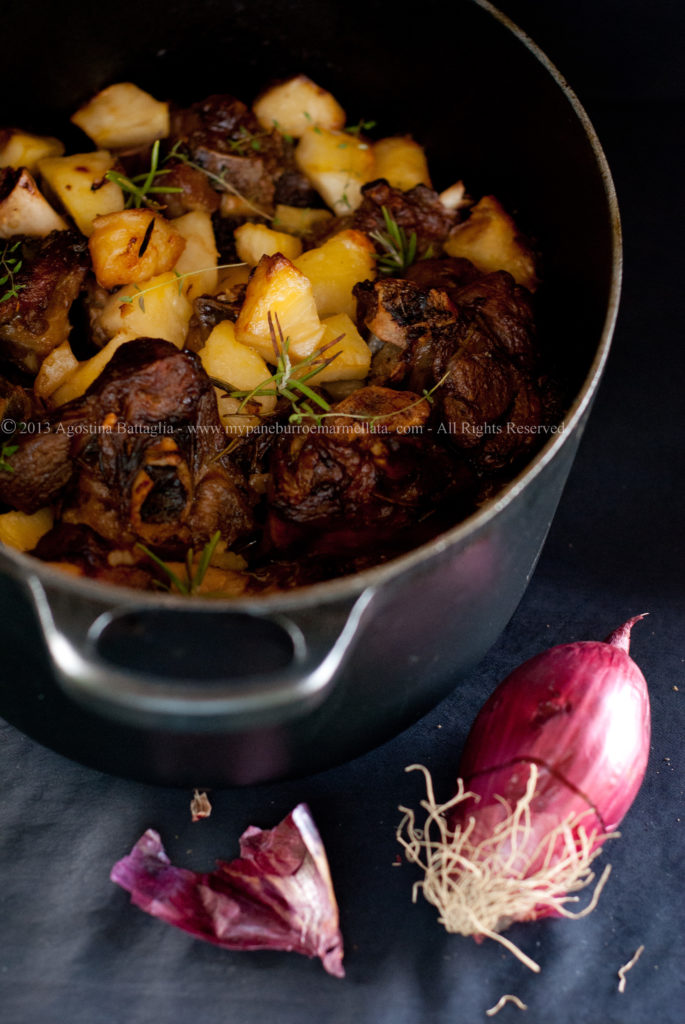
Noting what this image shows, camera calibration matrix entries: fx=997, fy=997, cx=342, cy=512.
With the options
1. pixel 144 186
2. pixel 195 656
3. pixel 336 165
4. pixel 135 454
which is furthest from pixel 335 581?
pixel 336 165

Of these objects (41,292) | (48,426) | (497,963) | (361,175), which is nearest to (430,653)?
(497,963)

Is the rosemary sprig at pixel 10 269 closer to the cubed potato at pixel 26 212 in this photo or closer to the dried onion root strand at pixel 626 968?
the cubed potato at pixel 26 212

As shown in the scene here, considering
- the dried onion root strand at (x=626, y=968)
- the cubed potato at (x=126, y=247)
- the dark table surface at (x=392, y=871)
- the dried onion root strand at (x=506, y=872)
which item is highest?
the cubed potato at (x=126, y=247)

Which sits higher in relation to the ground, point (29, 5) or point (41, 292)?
point (29, 5)

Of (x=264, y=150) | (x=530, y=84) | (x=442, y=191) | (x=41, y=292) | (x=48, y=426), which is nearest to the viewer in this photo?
(x=48, y=426)

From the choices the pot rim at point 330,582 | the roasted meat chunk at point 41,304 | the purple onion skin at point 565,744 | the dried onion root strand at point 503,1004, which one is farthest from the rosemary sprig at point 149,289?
the dried onion root strand at point 503,1004

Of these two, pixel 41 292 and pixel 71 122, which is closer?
pixel 41 292

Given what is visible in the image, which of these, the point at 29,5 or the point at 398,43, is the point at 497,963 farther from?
the point at 29,5
